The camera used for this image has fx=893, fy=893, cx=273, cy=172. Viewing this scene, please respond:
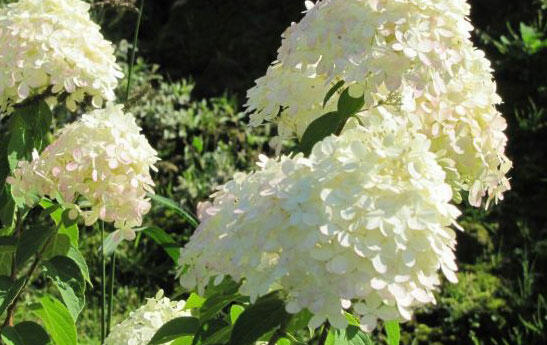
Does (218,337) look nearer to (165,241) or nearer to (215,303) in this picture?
(215,303)

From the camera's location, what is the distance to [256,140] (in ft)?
13.2

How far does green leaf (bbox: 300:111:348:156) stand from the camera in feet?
4.38

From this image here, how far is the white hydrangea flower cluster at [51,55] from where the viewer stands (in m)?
1.81

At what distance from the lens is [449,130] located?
4.35ft

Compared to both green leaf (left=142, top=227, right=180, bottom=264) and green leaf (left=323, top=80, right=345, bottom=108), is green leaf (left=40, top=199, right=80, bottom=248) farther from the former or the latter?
green leaf (left=323, top=80, right=345, bottom=108)

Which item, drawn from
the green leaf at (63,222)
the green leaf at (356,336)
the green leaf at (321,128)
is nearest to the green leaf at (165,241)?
the green leaf at (63,222)

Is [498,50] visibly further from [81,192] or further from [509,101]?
[81,192]

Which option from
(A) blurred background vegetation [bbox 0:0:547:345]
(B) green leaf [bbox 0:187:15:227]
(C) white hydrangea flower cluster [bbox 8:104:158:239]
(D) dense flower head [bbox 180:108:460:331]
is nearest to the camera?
(D) dense flower head [bbox 180:108:460:331]

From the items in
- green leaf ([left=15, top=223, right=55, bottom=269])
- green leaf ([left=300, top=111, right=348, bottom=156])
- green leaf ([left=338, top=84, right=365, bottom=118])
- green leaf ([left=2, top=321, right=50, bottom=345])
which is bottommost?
green leaf ([left=2, top=321, right=50, bottom=345])

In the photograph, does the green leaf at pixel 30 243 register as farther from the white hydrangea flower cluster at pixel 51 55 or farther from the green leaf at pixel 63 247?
the white hydrangea flower cluster at pixel 51 55

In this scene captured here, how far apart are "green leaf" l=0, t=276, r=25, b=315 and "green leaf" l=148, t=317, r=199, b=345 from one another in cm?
50

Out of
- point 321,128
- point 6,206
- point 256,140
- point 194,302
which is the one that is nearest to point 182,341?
point 194,302

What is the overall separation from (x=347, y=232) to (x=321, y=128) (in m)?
0.39

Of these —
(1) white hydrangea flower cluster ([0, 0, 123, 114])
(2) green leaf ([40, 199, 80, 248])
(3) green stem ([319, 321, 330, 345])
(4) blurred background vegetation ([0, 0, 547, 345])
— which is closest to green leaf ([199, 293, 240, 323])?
(3) green stem ([319, 321, 330, 345])
